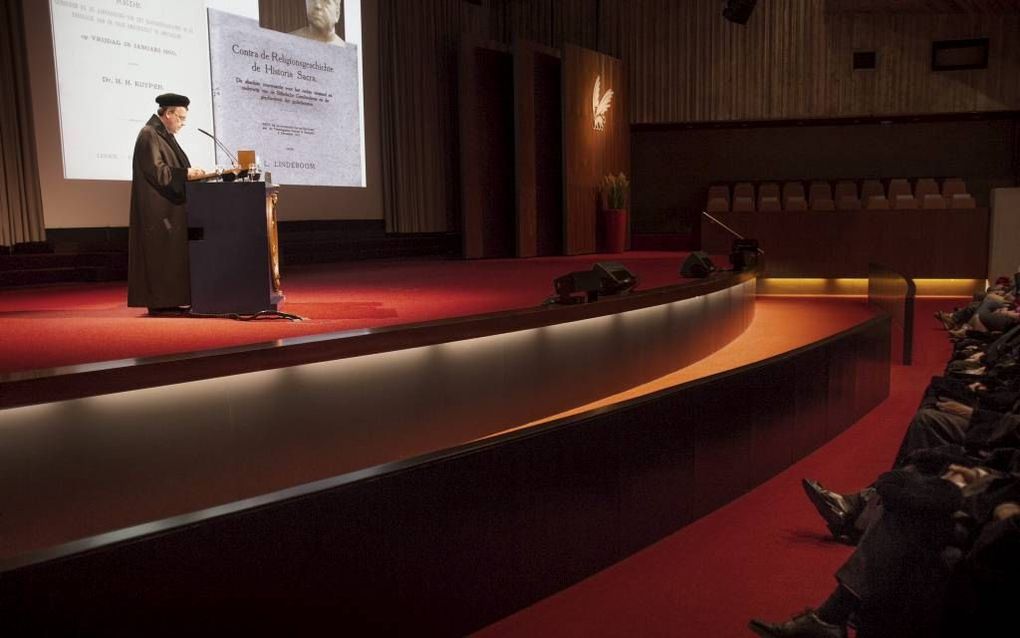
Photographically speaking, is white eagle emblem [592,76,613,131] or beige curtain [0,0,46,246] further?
white eagle emblem [592,76,613,131]

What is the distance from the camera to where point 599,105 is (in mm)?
10383

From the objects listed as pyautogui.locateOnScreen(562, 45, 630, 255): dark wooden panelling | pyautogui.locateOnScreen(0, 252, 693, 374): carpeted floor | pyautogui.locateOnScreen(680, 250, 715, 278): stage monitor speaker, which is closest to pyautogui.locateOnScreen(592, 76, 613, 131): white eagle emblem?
pyautogui.locateOnScreen(562, 45, 630, 255): dark wooden panelling

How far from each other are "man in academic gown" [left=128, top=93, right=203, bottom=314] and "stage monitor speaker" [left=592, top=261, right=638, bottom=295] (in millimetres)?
1971

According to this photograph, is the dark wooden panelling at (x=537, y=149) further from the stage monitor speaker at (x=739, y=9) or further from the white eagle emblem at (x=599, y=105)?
the stage monitor speaker at (x=739, y=9)

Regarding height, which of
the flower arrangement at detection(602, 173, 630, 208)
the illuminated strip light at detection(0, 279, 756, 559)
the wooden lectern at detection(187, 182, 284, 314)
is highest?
the flower arrangement at detection(602, 173, 630, 208)

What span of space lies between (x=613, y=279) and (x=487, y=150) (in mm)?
5032

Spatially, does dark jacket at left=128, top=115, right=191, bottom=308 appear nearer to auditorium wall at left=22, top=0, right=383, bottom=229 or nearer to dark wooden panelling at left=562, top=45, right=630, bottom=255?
auditorium wall at left=22, top=0, right=383, bottom=229

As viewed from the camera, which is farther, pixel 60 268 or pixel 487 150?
pixel 487 150

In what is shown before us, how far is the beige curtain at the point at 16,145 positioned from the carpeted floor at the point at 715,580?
470 centimetres

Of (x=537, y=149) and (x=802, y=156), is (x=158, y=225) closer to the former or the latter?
(x=537, y=149)

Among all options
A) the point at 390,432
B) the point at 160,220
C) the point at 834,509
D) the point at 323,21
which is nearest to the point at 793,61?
the point at 323,21

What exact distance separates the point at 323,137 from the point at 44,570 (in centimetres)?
613

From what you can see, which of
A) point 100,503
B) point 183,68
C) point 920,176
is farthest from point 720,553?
point 920,176

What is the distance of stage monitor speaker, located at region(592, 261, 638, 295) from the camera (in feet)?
14.6
